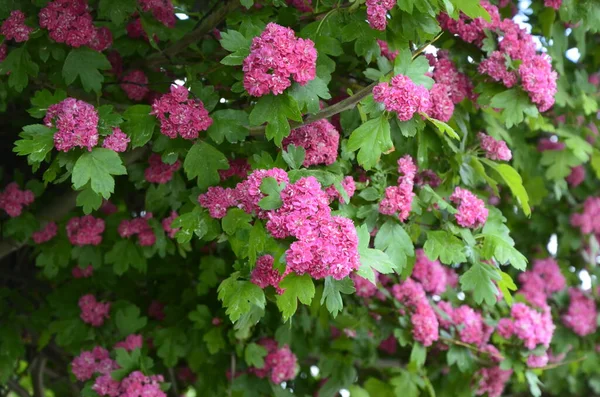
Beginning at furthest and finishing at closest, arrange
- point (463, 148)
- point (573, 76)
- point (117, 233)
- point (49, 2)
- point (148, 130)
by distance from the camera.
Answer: point (573, 76) → point (117, 233) → point (463, 148) → point (49, 2) → point (148, 130)

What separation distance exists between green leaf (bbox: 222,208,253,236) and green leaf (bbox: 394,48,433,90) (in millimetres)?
545

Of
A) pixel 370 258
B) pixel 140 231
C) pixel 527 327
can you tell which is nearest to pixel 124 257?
pixel 140 231

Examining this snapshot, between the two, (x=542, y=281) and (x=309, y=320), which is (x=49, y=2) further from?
(x=542, y=281)

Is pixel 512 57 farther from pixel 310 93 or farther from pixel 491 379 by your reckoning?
pixel 491 379

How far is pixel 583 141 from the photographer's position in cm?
329

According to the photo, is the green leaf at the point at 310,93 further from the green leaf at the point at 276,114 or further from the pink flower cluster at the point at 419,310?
the pink flower cluster at the point at 419,310

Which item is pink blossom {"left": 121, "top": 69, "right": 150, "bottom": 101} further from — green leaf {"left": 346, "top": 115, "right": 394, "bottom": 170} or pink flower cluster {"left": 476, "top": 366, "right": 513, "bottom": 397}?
pink flower cluster {"left": 476, "top": 366, "right": 513, "bottom": 397}

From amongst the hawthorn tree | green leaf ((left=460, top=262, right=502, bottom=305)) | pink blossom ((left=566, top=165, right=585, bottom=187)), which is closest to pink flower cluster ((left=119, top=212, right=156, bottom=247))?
the hawthorn tree

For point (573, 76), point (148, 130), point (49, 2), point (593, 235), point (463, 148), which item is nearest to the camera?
point (148, 130)

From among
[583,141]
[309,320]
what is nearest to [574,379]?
[583,141]

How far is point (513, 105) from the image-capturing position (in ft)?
8.03

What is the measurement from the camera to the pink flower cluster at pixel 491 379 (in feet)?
10.4

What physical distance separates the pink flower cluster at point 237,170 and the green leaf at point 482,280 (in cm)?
68

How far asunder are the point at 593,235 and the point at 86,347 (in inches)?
92.1
